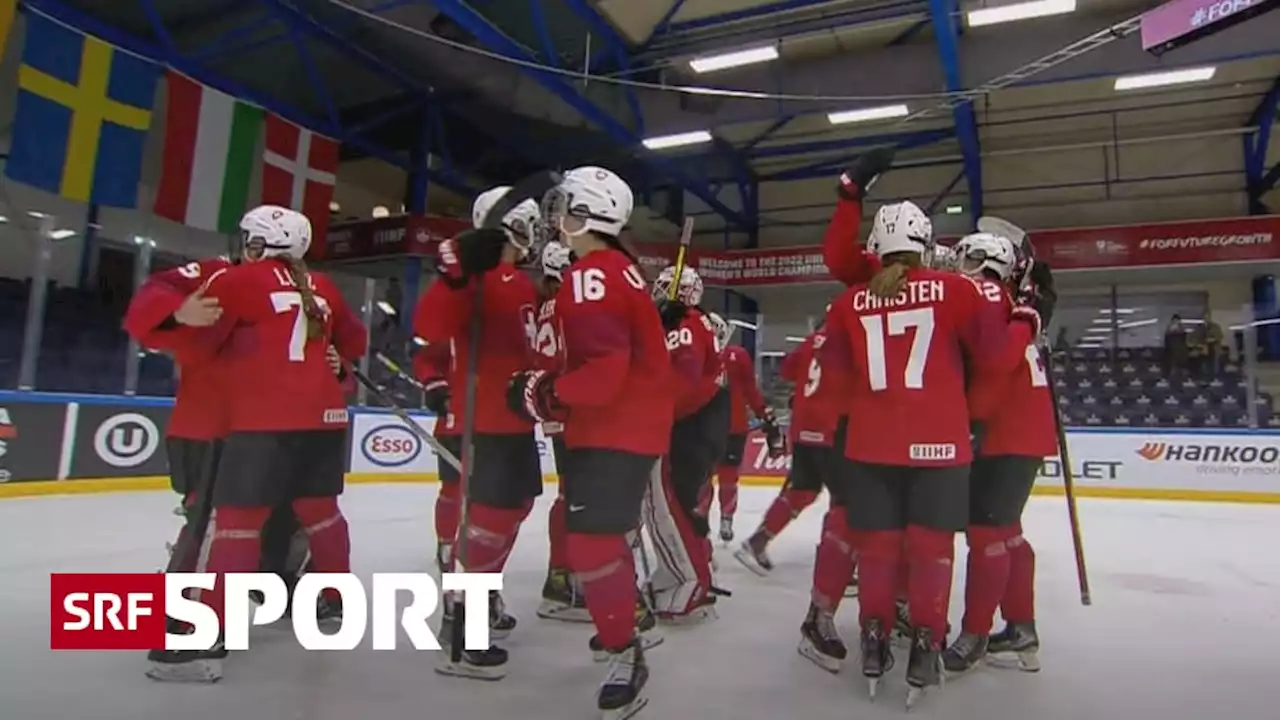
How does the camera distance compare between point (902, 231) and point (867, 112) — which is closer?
point (902, 231)

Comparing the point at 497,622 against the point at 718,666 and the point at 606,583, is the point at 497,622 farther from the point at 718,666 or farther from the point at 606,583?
the point at 606,583

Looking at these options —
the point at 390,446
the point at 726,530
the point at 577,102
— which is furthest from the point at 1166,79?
the point at 390,446

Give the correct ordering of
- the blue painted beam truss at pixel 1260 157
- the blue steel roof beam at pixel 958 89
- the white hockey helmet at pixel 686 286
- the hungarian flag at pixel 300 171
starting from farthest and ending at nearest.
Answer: the blue painted beam truss at pixel 1260 157, the hungarian flag at pixel 300 171, the blue steel roof beam at pixel 958 89, the white hockey helmet at pixel 686 286

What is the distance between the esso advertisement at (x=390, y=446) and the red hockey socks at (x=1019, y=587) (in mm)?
5631

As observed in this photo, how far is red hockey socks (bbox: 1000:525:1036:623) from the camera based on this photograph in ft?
7.85

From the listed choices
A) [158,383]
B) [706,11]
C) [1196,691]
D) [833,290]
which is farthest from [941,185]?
[1196,691]

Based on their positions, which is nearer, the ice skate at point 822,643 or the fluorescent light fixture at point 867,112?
the ice skate at point 822,643

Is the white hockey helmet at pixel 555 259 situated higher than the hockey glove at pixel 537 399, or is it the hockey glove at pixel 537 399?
the white hockey helmet at pixel 555 259

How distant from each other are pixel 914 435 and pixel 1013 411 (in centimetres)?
51

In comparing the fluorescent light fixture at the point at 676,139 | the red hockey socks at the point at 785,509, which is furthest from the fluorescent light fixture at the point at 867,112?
the red hockey socks at the point at 785,509

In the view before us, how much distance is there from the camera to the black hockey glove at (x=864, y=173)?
2400 millimetres

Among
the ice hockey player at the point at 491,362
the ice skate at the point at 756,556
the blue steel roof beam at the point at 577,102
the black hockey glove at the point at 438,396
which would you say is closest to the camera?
the ice hockey player at the point at 491,362

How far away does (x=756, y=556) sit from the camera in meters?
3.76

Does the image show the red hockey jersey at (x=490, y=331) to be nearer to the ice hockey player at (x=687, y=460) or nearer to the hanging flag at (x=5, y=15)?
the ice hockey player at (x=687, y=460)
